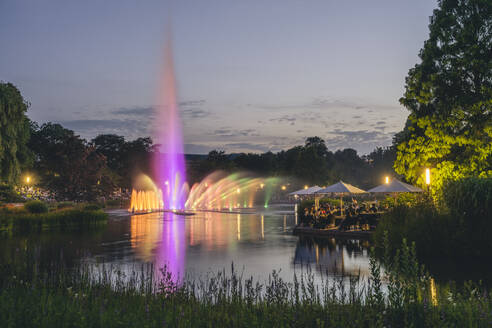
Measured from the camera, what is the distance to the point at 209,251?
2056 centimetres

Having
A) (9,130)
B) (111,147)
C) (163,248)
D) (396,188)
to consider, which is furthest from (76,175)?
(111,147)

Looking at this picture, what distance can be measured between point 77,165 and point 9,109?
1411 centimetres

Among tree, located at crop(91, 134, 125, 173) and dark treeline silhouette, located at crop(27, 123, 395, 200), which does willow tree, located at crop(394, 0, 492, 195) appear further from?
tree, located at crop(91, 134, 125, 173)

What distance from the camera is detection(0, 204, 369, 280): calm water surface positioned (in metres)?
16.0

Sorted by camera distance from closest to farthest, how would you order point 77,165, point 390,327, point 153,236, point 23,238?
point 390,327 → point 23,238 → point 153,236 → point 77,165

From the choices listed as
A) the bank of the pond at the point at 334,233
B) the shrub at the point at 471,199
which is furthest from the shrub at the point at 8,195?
the shrub at the point at 471,199

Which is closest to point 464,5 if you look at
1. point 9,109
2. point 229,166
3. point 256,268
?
point 256,268

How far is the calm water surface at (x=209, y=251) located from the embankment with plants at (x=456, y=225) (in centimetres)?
260

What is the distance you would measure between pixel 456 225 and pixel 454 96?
15181 millimetres

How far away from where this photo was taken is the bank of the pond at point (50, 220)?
30000mm

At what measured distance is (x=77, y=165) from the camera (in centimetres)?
5722

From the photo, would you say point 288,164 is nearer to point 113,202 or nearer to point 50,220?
point 113,202

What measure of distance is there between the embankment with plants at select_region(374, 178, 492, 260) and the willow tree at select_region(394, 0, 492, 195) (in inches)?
422

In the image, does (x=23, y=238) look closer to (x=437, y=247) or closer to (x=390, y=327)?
(x=437, y=247)
